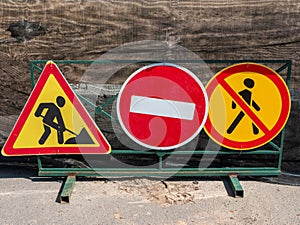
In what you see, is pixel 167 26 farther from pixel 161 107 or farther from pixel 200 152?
pixel 200 152

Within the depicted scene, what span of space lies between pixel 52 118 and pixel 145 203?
1.03 m

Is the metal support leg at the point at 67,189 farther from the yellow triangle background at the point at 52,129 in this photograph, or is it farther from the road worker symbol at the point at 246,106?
the road worker symbol at the point at 246,106

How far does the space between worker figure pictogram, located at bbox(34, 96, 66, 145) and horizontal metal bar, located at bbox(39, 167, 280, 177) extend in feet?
1.00

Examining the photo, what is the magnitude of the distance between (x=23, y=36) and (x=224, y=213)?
215 centimetres

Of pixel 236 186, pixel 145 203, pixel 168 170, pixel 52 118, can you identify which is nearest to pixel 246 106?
pixel 236 186

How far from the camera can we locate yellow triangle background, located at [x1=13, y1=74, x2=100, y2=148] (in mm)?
2787

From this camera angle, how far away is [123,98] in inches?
112

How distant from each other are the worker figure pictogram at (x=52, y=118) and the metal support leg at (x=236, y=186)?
4.86ft

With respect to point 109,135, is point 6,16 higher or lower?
higher

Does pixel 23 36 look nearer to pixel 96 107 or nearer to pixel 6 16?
pixel 6 16

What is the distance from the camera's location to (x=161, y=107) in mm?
2850

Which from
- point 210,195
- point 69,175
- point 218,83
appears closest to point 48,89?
point 69,175

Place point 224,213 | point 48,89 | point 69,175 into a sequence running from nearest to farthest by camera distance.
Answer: point 224,213, point 48,89, point 69,175

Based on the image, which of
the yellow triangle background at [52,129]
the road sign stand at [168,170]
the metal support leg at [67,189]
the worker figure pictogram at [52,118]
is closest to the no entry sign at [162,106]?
the road sign stand at [168,170]
